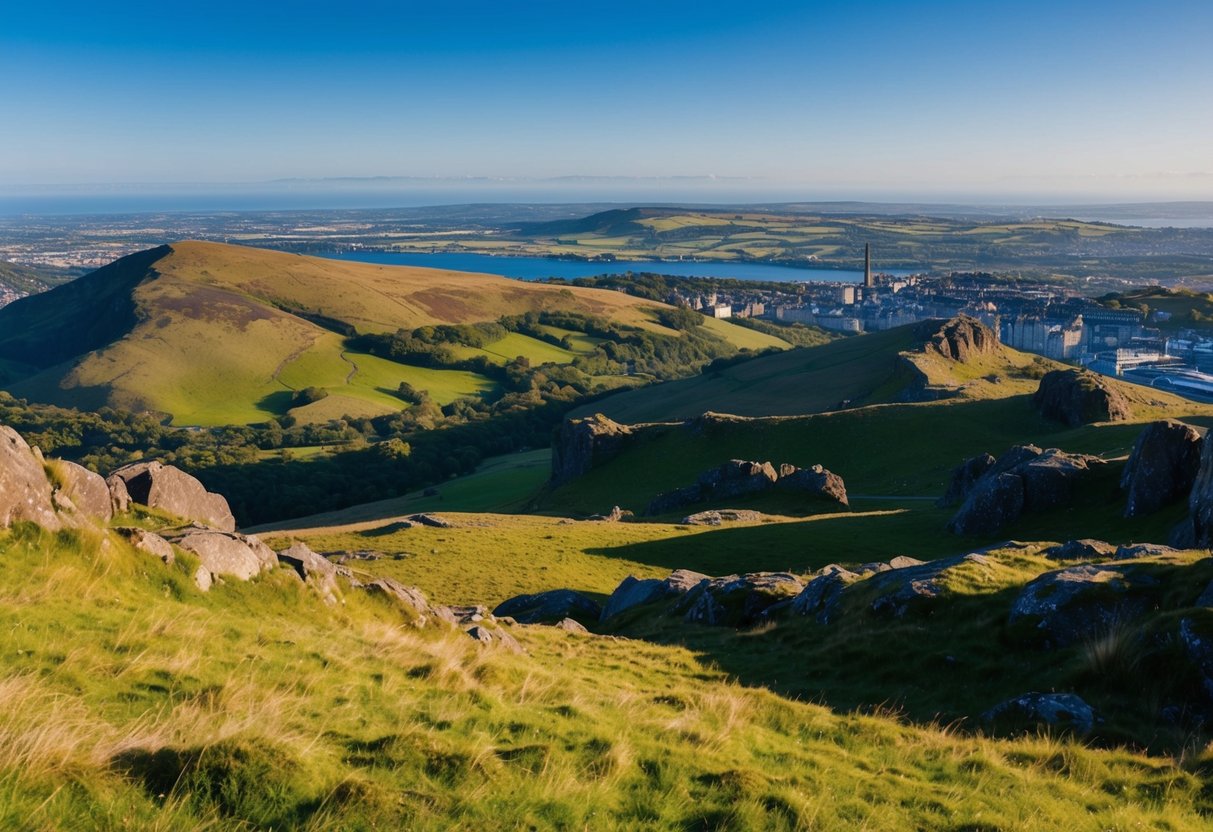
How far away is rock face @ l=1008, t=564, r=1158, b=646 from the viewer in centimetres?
1931

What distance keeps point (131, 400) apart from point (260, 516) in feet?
291

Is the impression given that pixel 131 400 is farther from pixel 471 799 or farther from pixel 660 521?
pixel 471 799

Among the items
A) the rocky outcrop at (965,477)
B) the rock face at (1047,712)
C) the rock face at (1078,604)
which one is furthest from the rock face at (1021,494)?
the rock face at (1047,712)

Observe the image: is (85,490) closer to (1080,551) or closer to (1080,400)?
(1080,551)

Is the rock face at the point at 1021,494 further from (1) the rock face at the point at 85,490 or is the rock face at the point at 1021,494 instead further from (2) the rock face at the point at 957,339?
(2) the rock face at the point at 957,339

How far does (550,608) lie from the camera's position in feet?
114

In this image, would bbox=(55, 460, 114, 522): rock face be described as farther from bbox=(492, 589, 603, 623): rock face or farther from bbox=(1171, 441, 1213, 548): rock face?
bbox=(1171, 441, 1213, 548): rock face

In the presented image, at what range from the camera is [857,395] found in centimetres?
11350

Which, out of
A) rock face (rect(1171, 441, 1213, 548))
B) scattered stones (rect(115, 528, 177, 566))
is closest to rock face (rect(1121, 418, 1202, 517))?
rock face (rect(1171, 441, 1213, 548))

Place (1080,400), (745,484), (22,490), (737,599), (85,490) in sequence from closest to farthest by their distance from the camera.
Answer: (22,490), (85,490), (737,599), (745,484), (1080,400)

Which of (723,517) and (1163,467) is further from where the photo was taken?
(723,517)

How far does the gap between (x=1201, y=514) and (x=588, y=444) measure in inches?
2558

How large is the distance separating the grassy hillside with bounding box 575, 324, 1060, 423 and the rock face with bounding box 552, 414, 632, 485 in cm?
3107

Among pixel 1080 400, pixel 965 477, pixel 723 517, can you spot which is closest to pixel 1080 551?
pixel 965 477
